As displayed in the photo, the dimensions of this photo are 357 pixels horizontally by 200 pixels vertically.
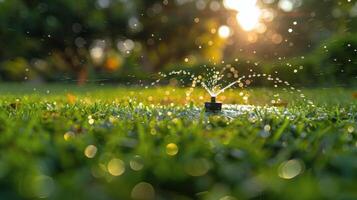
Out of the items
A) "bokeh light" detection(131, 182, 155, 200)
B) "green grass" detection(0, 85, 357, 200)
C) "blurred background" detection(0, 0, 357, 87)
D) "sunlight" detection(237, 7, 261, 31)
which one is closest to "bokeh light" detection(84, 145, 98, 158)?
"green grass" detection(0, 85, 357, 200)

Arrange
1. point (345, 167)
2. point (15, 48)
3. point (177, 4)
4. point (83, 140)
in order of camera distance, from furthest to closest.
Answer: point (177, 4), point (15, 48), point (83, 140), point (345, 167)

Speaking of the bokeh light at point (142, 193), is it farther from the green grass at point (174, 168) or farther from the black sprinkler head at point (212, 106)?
the black sprinkler head at point (212, 106)

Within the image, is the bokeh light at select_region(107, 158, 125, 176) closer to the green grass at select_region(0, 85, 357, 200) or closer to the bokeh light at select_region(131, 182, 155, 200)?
the green grass at select_region(0, 85, 357, 200)

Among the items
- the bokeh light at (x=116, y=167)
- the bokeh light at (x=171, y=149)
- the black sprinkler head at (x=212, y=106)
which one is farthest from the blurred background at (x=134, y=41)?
the bokeh light at (x=116, y=167)

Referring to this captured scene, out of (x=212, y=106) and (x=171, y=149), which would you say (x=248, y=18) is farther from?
(x=171, y=149)

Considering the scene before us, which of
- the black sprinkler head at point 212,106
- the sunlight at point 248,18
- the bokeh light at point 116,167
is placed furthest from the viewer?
the sunlight at point 248,18

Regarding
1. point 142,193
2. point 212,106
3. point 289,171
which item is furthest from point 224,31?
point 142,193

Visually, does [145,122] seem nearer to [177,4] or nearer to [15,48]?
[15,48]

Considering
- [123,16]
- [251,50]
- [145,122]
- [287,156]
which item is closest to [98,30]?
[123,16]

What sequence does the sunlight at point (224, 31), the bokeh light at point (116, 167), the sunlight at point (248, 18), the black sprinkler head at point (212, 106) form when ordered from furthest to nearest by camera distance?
the sunlight at point (224, 31)
the sunlight at point (248, 18)
the black sprinkler head at point (212, 106)
the bokeh light at point (116, 167)
